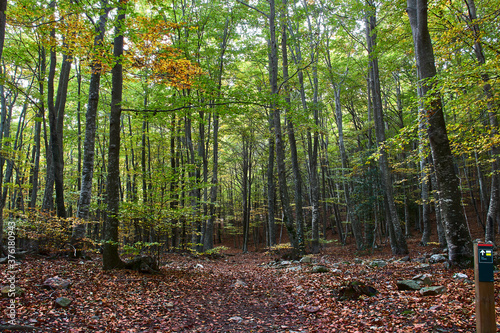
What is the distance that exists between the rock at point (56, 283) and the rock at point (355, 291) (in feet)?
16.6

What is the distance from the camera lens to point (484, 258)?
113 inches

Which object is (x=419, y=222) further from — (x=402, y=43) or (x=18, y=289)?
(x=18, y=289)

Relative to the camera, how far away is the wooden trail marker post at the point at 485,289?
112 inches

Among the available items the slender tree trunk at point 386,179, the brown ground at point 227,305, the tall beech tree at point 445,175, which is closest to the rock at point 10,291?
the brown ground at point 227,305

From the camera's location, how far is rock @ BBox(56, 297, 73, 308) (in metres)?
4.00

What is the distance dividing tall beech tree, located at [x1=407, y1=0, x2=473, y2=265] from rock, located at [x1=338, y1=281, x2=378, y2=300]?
7.51ft

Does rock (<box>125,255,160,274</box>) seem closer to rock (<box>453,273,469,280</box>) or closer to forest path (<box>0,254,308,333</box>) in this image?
forest path (<box>0,254,308,333</box>)

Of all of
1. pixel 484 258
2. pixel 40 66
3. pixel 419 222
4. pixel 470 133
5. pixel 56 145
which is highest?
pixel 40 66

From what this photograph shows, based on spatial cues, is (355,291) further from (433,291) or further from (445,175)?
(445,175)

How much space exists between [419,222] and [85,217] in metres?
23.4

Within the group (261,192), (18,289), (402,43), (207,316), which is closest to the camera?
(18,289)

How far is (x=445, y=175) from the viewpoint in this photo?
5.90m

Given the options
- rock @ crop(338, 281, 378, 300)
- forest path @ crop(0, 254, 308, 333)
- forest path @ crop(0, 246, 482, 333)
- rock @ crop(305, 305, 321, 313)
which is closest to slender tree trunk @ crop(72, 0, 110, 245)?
forest path @ crop(0, 254, 308, 333)

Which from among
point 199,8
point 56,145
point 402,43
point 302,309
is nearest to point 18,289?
point 302,309
